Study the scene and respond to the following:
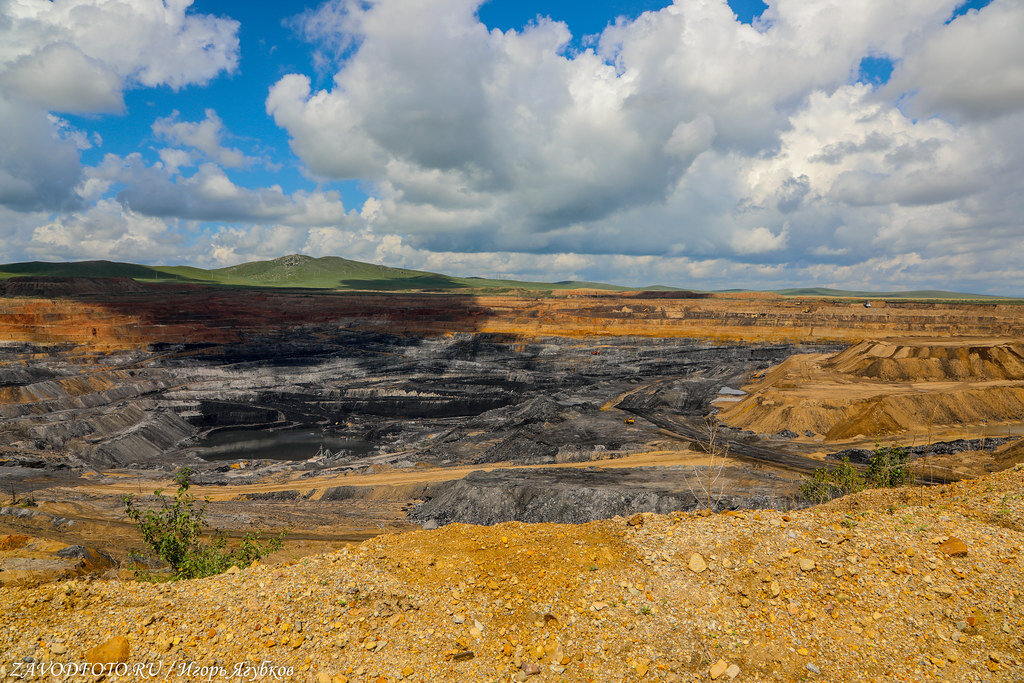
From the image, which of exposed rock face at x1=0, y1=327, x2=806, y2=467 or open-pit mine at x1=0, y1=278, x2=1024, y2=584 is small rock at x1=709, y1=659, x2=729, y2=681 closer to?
open-pit mine at x1=0, y1=278, x2=1024, y2=584

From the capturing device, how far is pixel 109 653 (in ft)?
28.9

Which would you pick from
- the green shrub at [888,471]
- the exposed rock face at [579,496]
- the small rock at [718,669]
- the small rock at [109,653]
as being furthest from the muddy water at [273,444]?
the small rock at [718,669]

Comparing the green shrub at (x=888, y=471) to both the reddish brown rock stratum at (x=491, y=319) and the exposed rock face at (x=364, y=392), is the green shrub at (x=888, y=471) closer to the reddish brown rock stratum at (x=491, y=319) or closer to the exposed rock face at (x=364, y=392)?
the exposed rock face at (x=364, y=392)

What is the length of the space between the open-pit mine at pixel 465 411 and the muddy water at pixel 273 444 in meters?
0.35

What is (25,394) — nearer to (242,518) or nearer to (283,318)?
(242,518)

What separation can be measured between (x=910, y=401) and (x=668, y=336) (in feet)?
200

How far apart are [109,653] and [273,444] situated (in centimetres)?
4833

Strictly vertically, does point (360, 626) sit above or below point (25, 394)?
above

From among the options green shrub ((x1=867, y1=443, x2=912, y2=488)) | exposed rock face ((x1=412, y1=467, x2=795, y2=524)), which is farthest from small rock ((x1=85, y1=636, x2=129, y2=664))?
green shrub ((x1=867, y1=443, x2=912, y2=488))

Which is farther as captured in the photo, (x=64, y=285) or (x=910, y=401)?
(x=64, y=285)

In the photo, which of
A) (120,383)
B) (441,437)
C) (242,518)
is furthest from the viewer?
(120,383)

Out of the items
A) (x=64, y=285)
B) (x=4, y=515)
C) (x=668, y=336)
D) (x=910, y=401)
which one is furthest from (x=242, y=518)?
(x=64, y=285)

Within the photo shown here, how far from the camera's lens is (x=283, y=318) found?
401 ft

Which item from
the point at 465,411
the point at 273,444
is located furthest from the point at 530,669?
the point at 465,411
